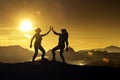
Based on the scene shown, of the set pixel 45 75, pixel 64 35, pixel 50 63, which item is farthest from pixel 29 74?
pixel 64 35

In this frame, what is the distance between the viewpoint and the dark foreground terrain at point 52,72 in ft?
92.9

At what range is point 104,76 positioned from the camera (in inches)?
1150

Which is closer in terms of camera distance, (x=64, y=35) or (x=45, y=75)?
(x=45, y=75)

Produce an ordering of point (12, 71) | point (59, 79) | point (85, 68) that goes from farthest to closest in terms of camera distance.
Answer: point (85, 68) → point (12, 71) → point (59, 79)

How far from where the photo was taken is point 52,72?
29.5 metres

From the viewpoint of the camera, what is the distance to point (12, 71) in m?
30.0

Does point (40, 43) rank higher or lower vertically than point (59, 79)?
higher

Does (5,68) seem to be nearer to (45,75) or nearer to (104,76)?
(45,75)

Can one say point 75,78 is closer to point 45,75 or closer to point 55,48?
point 45,75

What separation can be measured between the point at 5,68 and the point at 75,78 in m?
8.42

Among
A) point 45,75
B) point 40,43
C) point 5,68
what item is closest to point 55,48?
point 40,43

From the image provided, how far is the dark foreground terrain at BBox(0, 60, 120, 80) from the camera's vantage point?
28312mm

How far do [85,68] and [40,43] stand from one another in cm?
593

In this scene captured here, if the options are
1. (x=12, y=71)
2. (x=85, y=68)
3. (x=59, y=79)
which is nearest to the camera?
(x=59, y=79)
